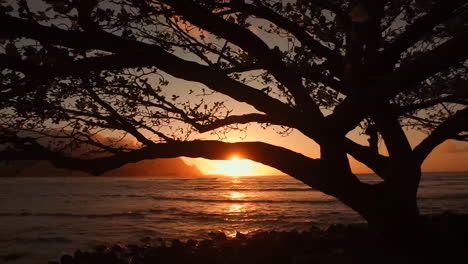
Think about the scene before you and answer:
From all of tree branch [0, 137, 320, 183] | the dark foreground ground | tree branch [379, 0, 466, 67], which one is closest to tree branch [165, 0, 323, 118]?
tree branch [0, 137, 320, 183]

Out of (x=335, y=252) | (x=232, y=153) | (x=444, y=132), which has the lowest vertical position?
(x=335, y=252)

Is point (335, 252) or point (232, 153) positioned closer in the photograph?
point (232, 153)

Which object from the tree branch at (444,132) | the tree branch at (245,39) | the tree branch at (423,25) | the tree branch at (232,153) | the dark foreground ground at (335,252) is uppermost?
the tree branch at (423,25)

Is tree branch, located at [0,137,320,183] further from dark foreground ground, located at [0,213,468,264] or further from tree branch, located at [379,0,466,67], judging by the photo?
tree branch, located at [379,0,466,67]

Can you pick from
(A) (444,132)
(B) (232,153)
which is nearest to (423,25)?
(A) (444,132)

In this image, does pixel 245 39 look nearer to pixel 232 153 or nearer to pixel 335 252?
pixel 232 153

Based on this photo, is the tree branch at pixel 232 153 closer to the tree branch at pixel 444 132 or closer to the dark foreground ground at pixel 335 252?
the dark foreground ground at pixel 335 252

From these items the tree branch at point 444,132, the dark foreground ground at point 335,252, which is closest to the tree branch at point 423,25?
the tree branch at point 444,132

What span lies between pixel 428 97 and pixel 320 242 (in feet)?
14.2

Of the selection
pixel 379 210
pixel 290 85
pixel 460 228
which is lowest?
pixel 460 228

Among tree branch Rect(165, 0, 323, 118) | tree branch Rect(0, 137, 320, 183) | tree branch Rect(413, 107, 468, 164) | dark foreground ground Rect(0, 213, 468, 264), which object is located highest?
tree branch Rect(165, 0, 323, 118)

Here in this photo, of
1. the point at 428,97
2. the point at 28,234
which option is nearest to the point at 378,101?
the point at 428,97

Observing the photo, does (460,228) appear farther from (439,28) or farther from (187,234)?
(187,234)

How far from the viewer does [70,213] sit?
21.3 meters
